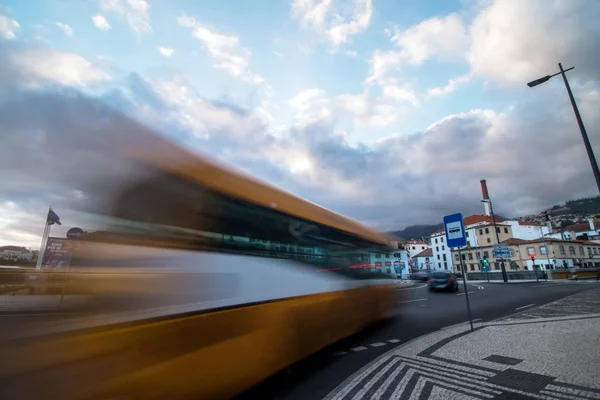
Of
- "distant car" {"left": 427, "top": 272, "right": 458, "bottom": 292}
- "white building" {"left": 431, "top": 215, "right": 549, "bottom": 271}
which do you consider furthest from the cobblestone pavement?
"white building" {"left": 431, "top": 215, "right": 549, "bottom": 271}

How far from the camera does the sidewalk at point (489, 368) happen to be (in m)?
3.83

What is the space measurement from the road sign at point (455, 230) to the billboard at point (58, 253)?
307 inches

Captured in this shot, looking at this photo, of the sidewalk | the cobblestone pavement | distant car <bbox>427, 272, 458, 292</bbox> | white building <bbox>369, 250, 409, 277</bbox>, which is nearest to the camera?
the sidewalk

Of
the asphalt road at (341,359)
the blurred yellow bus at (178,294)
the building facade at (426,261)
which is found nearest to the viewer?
the blurred yellow bus at (178,294)

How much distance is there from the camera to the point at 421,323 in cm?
896

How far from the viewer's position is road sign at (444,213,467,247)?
7.56 metres

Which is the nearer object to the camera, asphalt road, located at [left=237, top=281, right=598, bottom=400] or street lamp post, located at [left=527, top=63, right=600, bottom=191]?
asphalt road, located at [left=237, top=281, right=598, bottom=400]

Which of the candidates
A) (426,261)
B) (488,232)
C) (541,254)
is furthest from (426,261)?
(541,254)

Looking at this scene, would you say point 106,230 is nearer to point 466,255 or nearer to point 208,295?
point 208,295

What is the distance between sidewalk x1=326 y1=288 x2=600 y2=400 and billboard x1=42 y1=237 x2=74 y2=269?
3.50 m

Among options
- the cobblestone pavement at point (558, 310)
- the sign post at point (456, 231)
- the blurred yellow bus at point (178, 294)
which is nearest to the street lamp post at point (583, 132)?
the sign post at point (456, 231)

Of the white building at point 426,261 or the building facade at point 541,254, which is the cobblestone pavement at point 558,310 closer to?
the building facade at point 541,254

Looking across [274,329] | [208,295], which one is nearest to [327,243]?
[274,329]

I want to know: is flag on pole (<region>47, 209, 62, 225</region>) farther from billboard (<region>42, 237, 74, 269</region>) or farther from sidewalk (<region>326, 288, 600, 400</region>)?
sidewalk (<region>326, 288, 600, 400</region>)
